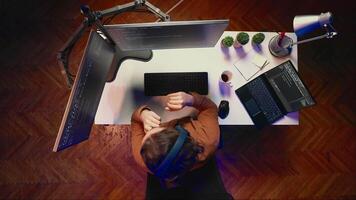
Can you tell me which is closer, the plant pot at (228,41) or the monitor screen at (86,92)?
the monitor screen at (86,92)

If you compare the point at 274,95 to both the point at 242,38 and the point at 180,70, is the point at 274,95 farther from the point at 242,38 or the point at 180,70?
the point at 180,70

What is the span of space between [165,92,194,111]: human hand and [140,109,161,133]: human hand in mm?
94

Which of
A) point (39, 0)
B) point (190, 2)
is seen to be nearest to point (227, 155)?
point (190, 2)

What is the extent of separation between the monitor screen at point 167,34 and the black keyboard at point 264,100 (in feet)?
1.06

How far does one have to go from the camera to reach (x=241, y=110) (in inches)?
66.7

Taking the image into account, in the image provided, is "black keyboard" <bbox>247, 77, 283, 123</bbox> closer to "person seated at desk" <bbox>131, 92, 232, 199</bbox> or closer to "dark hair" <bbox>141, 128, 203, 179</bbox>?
"person seated at desk" <bbox>131, 92, 232, 199</bbox>

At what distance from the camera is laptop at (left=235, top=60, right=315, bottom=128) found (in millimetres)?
1684

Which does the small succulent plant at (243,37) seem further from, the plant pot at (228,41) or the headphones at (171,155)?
the headphones at (171,155)

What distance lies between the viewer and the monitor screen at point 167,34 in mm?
1241

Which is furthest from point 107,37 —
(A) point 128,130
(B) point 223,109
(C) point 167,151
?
(A) point 128,130

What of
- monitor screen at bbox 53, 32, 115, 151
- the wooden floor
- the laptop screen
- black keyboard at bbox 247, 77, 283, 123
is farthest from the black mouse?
the wooden floor

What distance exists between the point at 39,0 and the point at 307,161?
2.46 metres

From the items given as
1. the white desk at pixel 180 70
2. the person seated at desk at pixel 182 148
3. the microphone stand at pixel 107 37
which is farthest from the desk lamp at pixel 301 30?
the microphone stand at pixel 107 37

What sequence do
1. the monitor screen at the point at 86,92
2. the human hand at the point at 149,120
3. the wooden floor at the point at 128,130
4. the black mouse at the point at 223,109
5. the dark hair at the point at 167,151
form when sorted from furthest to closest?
1. the wooden floor at the point at 128,130
2. the black mouse at the point at 223,109
3. the human hand at the point at 149,120
4. the dark hair at the point at 167,151
5. the monitor screen at the point at 86,92
